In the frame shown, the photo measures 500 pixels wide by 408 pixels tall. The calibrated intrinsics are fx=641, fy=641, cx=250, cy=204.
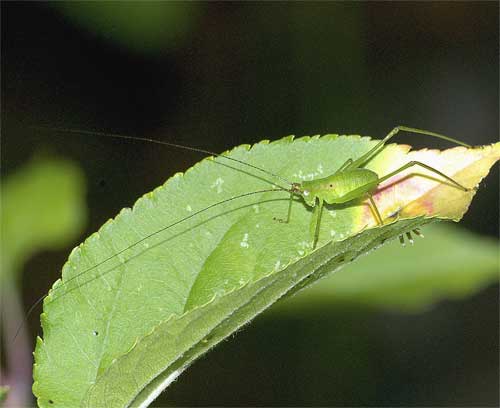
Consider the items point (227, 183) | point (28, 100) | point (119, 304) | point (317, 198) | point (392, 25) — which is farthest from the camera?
point (392, 25)

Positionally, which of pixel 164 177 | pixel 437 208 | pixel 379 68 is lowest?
pixel 437 208

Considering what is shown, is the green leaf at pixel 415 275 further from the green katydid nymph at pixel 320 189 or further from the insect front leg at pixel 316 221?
the insect front leg at pixel 316 221

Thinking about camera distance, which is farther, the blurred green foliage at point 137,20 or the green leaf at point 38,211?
the blurred green foliage at point 137,20

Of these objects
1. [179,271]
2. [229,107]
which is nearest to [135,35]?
[229,107]

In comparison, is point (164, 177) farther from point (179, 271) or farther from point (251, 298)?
point (251, 298)

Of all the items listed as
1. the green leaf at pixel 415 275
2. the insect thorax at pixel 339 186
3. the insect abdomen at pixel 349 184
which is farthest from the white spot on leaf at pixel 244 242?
the green leaf at pixel 415 275

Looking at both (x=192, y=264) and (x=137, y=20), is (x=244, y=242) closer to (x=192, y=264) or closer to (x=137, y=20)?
(x=192, y=264)
